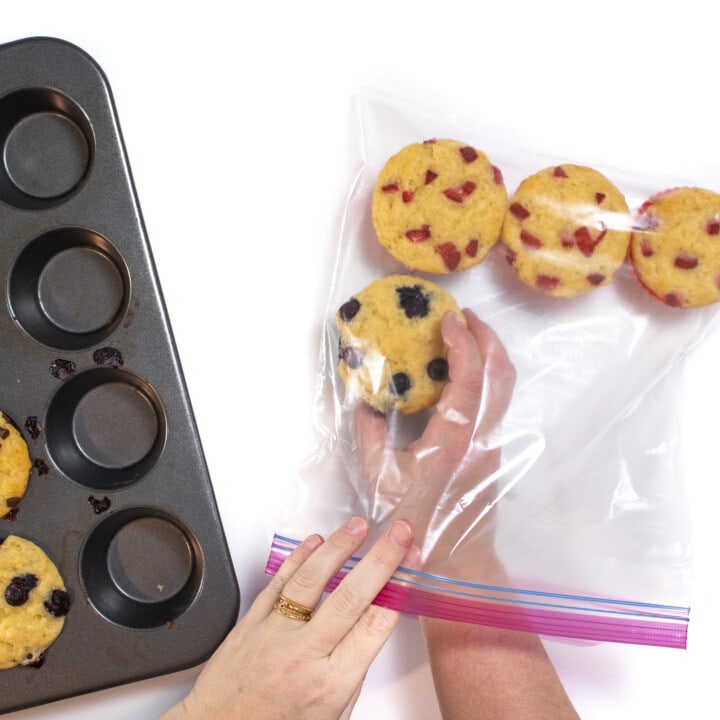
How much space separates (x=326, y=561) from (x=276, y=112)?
31.6 inches

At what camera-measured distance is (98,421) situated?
1.22 metres

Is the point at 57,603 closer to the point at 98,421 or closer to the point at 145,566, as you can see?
the point at 145,566

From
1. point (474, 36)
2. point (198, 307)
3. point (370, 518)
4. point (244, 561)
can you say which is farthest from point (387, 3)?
point (244, 561)

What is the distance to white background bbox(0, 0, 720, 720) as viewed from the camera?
3.99 feet

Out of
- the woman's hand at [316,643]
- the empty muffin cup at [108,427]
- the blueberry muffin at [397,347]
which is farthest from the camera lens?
the empty muffin cup at [108,427]

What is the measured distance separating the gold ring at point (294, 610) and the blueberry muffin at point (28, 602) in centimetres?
37

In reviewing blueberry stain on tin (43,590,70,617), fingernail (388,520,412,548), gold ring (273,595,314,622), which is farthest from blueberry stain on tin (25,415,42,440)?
fingernail (388,520,412,548)

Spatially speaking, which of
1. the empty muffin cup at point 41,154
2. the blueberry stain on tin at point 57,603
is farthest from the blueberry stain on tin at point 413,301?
Result: the blueberry stain on tin at point 57,603

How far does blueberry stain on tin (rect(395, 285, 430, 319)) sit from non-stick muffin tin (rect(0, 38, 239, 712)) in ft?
1.26

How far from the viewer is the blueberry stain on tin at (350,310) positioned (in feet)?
3.58

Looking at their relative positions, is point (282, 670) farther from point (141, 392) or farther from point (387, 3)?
point (387, 3)

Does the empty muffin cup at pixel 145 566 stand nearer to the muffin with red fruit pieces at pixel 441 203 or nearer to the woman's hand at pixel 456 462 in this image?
the woman's hand at pixel 456 462

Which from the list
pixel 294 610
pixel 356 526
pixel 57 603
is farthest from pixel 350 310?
pixel 57 603

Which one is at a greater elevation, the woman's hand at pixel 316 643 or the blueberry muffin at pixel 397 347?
the blueberry muffin at pixel 397 347
